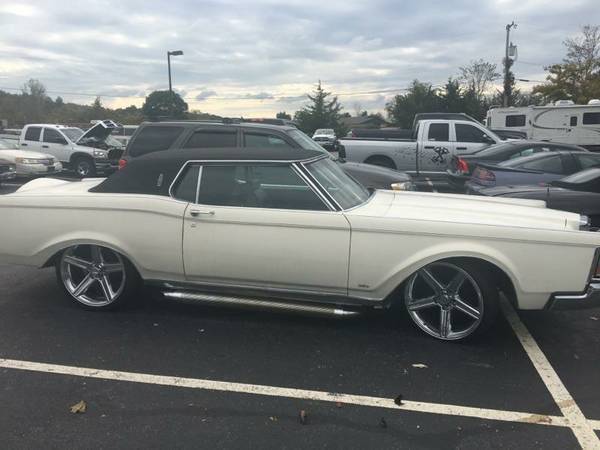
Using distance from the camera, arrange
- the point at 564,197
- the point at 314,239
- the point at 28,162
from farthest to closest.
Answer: the point at 28,162, the point at 564,197, the point at 314,239

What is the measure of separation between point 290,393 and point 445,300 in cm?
142

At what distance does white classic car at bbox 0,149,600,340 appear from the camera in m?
3.80

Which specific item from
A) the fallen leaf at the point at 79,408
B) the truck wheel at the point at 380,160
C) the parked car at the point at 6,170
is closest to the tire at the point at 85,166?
the parked car at the point at 6,170

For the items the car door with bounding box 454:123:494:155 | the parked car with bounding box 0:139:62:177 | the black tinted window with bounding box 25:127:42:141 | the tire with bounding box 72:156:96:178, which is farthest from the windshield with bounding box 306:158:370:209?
the black tinted window with bounding box 25:127:42:141

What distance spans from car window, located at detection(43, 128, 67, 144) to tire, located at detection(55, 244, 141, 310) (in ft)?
46.3

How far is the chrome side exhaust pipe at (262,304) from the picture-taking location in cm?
402

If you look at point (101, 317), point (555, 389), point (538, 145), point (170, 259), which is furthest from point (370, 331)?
point (538, 145)

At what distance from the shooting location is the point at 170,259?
169 inches

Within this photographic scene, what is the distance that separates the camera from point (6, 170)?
14.2m

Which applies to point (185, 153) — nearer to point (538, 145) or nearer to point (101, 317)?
point (101, 317)

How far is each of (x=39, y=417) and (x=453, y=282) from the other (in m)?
2.88

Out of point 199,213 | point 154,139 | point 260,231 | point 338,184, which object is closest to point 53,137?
point 154,139

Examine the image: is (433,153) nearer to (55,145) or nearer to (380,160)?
(380,160)

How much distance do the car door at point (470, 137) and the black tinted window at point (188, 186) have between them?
10.1m
